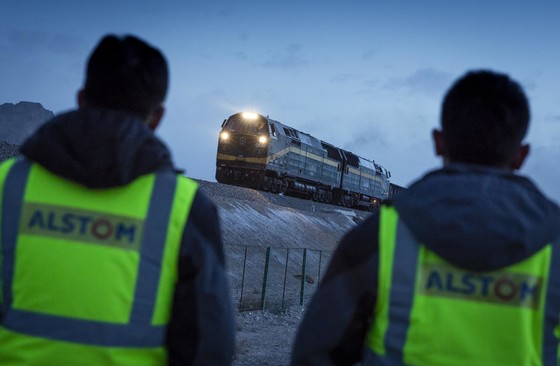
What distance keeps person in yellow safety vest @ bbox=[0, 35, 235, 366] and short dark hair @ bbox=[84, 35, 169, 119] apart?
0.09 metres

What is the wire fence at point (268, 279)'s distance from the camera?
42.9 ft

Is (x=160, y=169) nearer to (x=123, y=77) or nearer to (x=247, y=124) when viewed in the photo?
(x=123, y=77)

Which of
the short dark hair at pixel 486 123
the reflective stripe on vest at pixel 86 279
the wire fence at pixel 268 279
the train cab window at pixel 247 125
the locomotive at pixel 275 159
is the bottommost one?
the wire fence at pixel 268 279

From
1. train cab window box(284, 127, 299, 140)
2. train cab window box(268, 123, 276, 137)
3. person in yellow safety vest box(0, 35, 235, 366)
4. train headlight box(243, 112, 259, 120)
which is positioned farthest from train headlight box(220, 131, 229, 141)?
person in yellow safety vest box(0, 35, 235, 366)

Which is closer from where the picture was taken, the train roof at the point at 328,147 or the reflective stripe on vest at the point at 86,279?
the reflective stripe on vest at the point at 86,279

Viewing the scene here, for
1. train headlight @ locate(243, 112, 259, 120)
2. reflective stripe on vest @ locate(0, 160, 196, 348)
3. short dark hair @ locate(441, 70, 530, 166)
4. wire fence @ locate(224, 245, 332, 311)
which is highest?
train headlight @ locate(243, 112, 259, 120)

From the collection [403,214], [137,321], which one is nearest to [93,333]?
[137,321]

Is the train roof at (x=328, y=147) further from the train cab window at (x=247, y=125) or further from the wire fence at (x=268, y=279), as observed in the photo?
the wire fence at (x=268, y=279)

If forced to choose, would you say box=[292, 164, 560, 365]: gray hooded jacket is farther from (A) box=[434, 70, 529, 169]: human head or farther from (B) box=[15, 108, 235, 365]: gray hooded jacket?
(B) box=[15, 108, 235, 365]: gray hooded jacket

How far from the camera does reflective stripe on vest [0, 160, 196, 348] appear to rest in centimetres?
197

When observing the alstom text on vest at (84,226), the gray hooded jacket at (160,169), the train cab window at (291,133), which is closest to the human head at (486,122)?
the gray hooded jacket at (160,169)

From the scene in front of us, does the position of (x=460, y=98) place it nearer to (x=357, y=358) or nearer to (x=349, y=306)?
(x=349, y=306)

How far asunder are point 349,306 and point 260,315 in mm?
10882

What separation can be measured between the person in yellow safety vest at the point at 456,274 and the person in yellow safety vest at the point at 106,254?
0.42m
